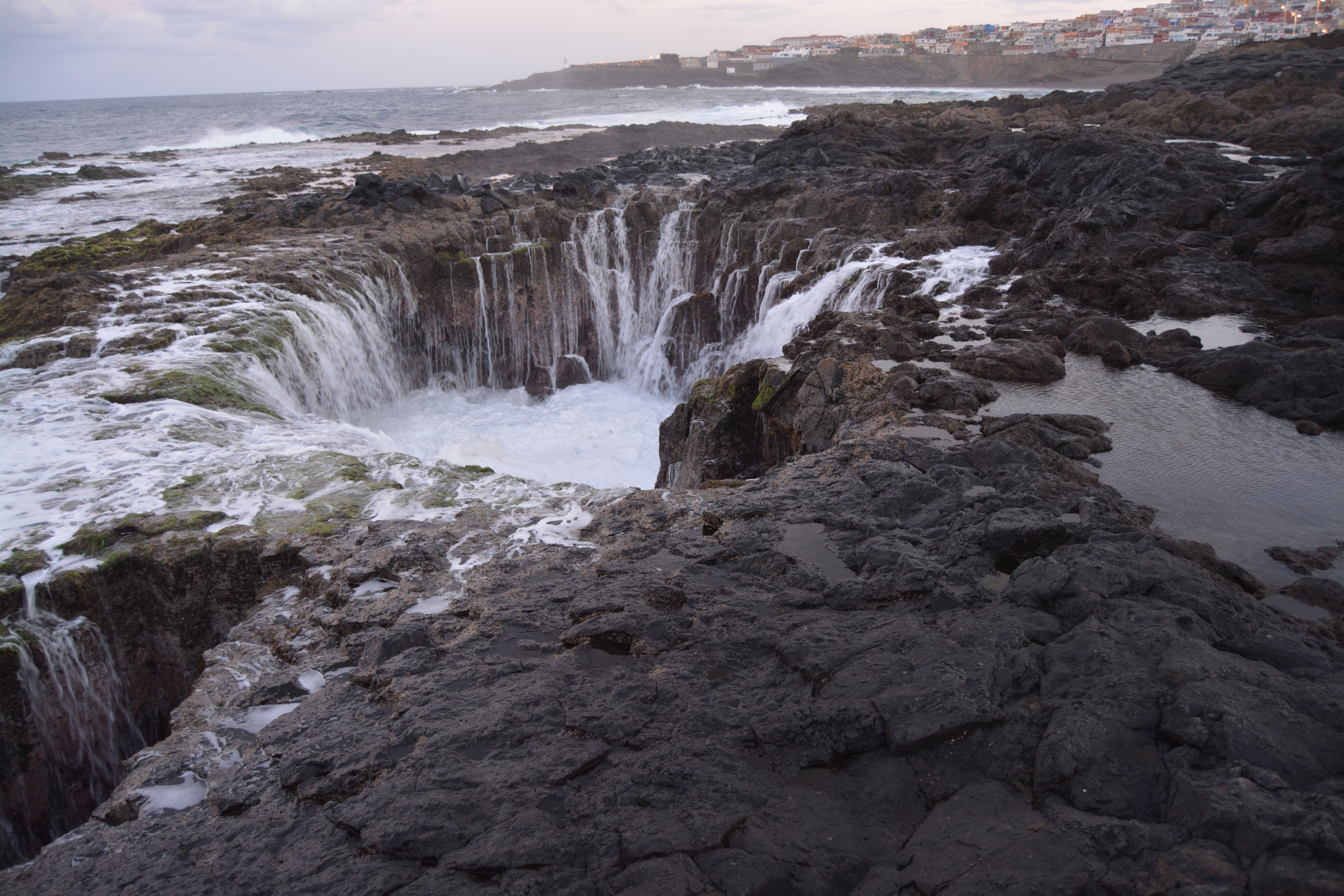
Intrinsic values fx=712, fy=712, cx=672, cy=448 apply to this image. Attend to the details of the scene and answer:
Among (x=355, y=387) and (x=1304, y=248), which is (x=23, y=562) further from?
(x=1304, y=248)

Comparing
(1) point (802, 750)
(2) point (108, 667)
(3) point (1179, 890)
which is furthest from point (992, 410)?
(2) point (108, 667)

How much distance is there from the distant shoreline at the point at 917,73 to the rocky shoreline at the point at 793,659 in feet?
166

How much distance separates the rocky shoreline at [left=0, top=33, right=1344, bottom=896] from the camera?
2.79 metres

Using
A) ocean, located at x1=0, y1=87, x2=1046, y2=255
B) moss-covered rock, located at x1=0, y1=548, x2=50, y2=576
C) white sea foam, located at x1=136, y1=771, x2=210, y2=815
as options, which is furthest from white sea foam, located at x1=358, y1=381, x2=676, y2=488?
ocean, located at x1=0, y1=87, x2=1046, y2=255

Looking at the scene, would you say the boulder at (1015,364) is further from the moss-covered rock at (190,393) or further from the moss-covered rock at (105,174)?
the moss-covered rock at (105,174)

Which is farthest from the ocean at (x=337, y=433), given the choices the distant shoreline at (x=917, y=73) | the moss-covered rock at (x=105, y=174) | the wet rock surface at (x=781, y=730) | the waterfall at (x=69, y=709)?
the distant shoreline at (x=917, y=73)

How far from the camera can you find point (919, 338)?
926 cm

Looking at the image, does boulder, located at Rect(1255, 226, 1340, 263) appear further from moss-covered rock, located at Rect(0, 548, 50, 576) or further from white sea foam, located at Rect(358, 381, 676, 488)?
moss-covered rock, located at Rect(0, 548, 50, 576)

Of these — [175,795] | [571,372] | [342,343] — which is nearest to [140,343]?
[342,343]

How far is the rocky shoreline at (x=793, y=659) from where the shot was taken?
9.17 feet

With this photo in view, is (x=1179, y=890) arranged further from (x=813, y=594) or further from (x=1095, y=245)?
(x=1095, y=245)

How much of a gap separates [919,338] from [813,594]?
19.0 ft

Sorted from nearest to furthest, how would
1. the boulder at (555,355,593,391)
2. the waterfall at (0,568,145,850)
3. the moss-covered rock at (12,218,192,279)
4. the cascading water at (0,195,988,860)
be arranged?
the waterfall at (0,568,145,850) → the cascading water at (0,195,988,860) → the moss-covered rock at (12,218,192,279) → the boulder at (555,355,593,391)

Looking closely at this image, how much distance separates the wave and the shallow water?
52955 mm
